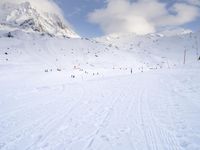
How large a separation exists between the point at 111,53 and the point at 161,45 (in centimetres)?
4194

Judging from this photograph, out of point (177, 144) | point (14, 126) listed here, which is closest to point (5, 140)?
point (14, 126)

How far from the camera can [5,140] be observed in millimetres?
6801

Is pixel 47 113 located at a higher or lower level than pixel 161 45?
lower

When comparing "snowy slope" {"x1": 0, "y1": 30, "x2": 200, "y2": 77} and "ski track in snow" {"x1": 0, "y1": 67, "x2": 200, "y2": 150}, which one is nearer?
"ski track in snow" {"x1": 0, "y1": 67, "x2": 200, "y2": 150}

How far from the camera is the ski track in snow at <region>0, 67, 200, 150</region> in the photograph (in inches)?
255

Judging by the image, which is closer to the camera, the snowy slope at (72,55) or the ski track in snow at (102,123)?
the ski track in snow at (102,123)

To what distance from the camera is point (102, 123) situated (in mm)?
8188

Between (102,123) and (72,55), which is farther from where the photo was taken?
(72,55)

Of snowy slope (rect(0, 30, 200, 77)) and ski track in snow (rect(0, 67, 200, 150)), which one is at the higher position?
snowy slope (rect(0, 30, 200, 77))

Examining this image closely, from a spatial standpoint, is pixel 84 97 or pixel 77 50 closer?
pixel 84 97

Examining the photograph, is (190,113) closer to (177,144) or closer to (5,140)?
(177,144)

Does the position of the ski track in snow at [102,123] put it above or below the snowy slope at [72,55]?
below

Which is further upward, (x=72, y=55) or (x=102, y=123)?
(x=72, y=55)

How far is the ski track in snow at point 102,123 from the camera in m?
6.47
